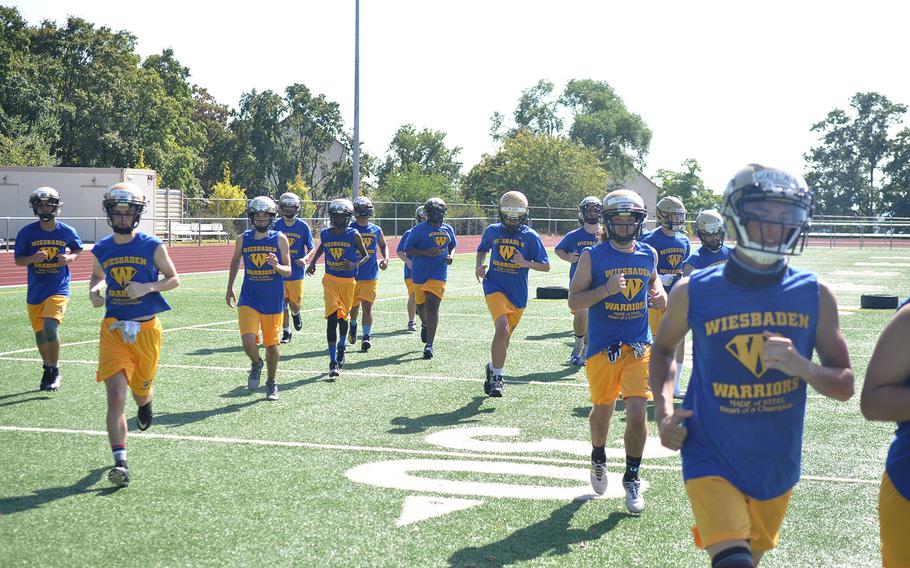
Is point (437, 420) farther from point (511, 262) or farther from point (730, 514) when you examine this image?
point (730, 514)

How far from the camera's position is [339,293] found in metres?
12.7

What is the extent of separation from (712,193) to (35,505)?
459 ft

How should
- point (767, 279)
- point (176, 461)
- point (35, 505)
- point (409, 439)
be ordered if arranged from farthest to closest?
point (409, 439)
point (176, 461)
point (35, 505)
point (767, 279)

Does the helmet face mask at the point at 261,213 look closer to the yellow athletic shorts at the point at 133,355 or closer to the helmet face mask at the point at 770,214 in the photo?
the yellow athletic shorts at the point at 133,355

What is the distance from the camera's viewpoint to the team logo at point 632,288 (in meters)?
6.96

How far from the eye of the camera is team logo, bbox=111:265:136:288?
736 centimetres

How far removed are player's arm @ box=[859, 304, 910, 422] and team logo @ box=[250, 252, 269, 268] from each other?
7.84m

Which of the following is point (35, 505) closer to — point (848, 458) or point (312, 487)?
point (312, 487)

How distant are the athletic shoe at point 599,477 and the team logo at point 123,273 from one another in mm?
3653

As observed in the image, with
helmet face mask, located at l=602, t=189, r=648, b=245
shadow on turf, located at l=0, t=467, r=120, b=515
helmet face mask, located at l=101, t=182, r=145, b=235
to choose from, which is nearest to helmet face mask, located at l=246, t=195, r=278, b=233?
helmet face mask, located at l=101, t=182, r=145, b=235

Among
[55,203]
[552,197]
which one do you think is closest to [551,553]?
[55,203]

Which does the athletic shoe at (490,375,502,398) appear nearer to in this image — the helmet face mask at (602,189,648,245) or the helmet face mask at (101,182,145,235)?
the helmet face mask at (602,189,648,245)

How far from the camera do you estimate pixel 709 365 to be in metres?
3.93

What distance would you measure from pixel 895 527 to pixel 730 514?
583 millimetres
